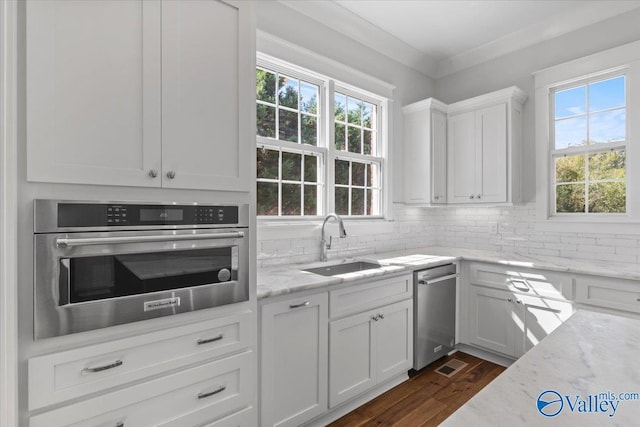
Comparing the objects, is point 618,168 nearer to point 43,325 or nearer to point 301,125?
point 301,125

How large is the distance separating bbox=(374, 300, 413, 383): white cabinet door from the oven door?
1228 mm

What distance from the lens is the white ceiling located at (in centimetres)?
285

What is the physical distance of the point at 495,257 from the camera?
309 centimetres

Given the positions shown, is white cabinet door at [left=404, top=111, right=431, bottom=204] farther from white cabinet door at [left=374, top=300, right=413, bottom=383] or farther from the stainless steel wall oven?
the stainless steel wall oven

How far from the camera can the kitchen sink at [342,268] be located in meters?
2.71

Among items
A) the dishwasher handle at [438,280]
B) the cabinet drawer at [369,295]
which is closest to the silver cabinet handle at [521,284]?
the dishwasher handle at [438,280]

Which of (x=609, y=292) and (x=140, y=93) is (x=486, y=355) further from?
(x=140, y=93)

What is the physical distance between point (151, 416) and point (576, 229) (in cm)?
351

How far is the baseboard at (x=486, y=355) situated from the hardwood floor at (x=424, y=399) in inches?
2.5

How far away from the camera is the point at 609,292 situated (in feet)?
7.80

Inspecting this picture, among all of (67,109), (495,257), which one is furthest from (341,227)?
(67,109)

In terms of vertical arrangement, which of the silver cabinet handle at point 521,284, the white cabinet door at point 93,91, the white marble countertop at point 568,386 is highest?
the white cabinet door at point 93,91
